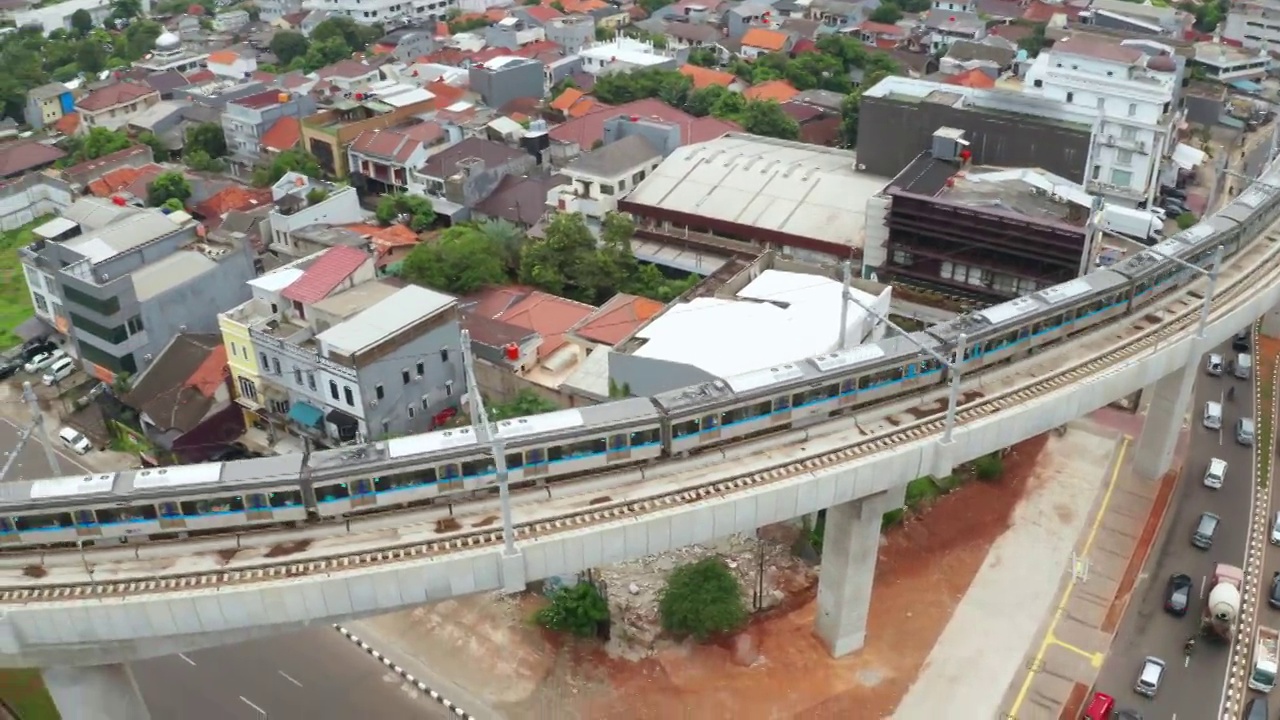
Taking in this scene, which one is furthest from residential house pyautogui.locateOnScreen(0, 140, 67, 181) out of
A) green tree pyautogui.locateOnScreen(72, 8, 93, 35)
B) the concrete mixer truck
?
the concrete mixer truck

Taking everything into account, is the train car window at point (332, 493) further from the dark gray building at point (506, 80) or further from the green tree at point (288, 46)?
the green tree at point (288, 46)

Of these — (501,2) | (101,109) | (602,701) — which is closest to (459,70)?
(101,109)

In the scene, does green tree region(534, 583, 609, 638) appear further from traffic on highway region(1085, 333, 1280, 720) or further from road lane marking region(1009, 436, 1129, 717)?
traffic on highway region(1085, 333, 1280, 720)

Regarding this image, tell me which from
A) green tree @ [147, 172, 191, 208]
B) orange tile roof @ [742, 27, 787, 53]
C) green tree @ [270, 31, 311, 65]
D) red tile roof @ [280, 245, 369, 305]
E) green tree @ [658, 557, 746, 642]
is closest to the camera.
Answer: green tree @ [658, 557, 746, 642]

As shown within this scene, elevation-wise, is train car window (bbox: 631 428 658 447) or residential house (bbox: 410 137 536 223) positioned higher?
train car window (bbox: 631 428 658 447)

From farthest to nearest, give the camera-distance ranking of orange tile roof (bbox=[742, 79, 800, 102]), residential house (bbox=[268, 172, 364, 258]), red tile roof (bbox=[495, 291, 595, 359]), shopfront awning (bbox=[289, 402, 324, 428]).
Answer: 1. orange tile roof (bbox=[742, 79, 800, 102])
2. residential house (bbox=[268, 172, 364, 258])
3. red tile roof (bbox=[495, 291, 595, 359])
4. shopfront awning (bbox=[289, 402, 324, 428])

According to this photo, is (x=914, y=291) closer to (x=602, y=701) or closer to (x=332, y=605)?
(x=602, y=701)

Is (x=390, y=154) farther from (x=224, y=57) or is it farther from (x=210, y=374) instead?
(x=224, y=57)
